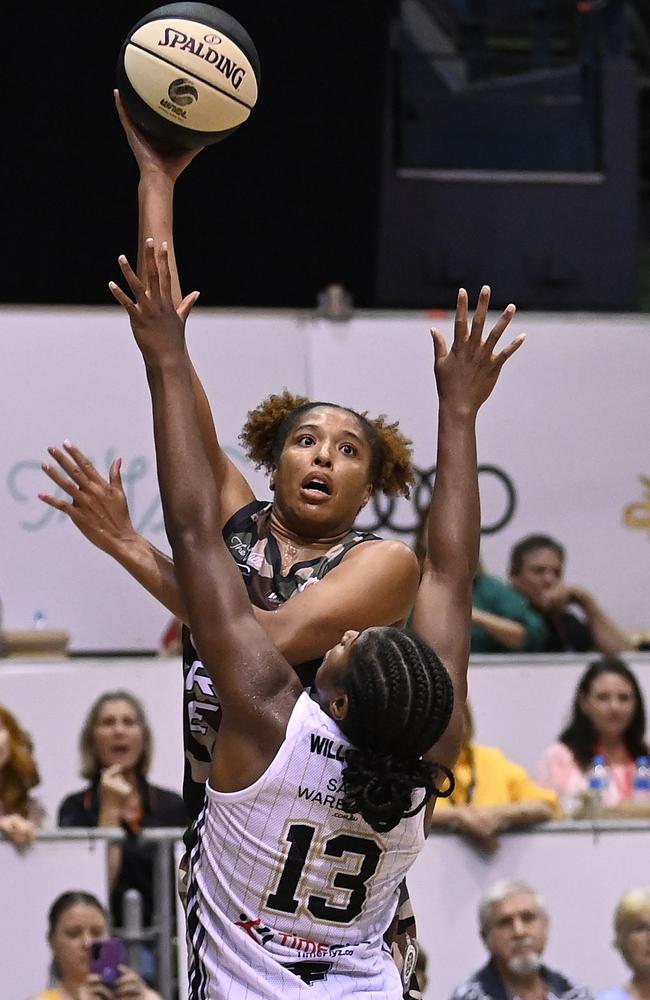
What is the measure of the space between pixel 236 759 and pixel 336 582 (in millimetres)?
516

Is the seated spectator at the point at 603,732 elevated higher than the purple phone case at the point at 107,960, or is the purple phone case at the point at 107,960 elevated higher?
the seated spectator at the point at 603,732

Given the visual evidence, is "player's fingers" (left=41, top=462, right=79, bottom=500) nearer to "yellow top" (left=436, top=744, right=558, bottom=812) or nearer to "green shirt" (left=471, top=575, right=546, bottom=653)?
"yellow top" (left=436, top=744, right=558, bottom=812)

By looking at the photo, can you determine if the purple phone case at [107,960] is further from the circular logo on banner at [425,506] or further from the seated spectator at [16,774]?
the circular logo on banner at [425,506]

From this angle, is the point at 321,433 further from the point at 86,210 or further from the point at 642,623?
the point at 86,210

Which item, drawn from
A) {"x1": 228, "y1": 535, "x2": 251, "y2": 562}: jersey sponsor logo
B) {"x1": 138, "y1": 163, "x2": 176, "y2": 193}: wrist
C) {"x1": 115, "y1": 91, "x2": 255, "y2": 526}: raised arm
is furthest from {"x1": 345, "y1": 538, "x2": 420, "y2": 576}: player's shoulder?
{"x1": 138, "y1": 163, "x2": 176, "y2": 193}: wrist

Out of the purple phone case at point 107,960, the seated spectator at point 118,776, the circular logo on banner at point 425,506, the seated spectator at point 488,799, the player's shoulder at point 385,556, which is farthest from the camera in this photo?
the circular logo on banner at point 425,506

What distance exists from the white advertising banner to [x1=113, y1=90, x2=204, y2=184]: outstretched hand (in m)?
3.71

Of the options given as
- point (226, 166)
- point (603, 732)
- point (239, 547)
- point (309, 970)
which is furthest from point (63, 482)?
point (226, 166)

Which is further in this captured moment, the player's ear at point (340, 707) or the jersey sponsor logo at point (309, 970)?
the jersey sponsor logo at point (309, 970)

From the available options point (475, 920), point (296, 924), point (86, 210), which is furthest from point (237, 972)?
point (86, 210)

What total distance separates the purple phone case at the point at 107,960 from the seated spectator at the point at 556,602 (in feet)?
9.65

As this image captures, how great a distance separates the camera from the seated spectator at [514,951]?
5789 millimetres

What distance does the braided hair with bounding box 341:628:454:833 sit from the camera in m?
3.11

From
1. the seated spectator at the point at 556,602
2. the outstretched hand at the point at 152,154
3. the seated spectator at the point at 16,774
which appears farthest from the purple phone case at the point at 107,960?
the seated spectator at the point at 556,602
